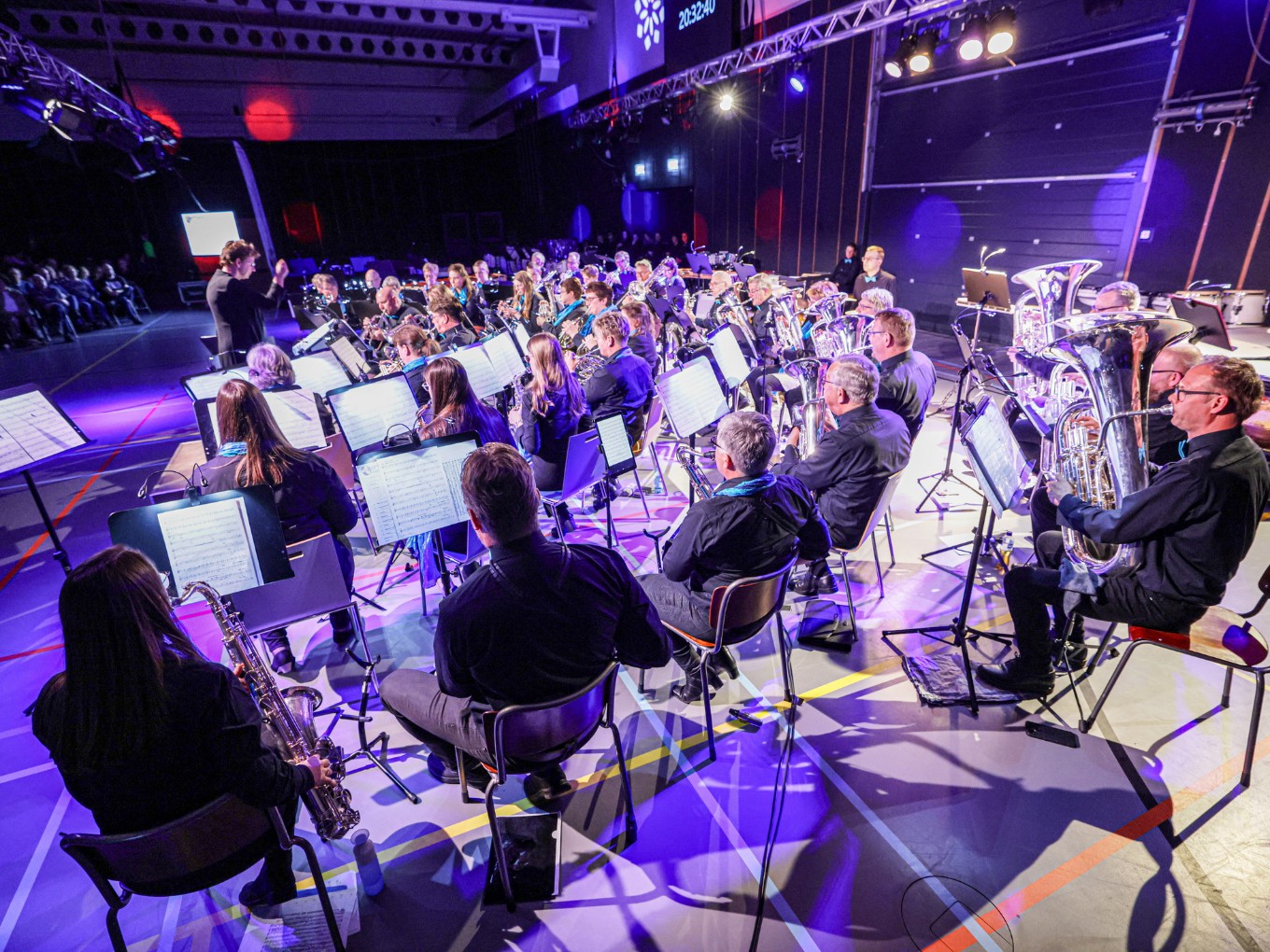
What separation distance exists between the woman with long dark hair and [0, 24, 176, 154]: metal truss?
11.2 m

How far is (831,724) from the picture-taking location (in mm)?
3293

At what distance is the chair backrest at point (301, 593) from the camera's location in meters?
3.12

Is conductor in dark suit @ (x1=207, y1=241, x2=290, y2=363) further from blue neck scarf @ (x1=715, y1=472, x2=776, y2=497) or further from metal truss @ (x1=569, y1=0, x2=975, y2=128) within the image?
metal truss @ (x1=569, y1=0, x2=975, y2=128)

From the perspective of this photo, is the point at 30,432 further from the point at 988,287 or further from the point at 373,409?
the point at 988,287

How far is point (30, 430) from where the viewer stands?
3885mm

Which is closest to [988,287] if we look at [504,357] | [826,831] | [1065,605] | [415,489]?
[1065,605]

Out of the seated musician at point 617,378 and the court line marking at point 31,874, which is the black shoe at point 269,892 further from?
the seated musician at point 617,378

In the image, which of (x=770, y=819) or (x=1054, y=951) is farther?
(x=770, y=819)

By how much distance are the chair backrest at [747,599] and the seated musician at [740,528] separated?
0.07 metres

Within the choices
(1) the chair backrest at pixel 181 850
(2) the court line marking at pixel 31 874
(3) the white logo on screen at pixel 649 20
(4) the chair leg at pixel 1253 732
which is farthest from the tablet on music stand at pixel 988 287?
(3) the white logo on screen at pixel 649 20

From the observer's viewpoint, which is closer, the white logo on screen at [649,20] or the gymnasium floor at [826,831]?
the gymnasium floor at [826,831]

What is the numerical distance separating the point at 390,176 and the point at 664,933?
24408 mm

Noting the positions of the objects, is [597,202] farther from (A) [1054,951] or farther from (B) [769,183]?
(A) [1054,951]

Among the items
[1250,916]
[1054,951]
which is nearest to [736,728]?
[1054,951]
